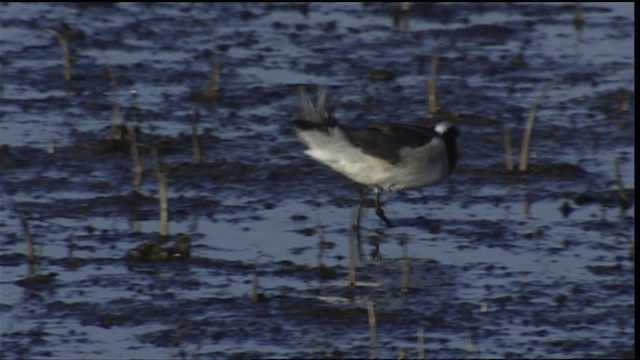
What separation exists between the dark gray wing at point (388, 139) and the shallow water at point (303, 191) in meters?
0.46

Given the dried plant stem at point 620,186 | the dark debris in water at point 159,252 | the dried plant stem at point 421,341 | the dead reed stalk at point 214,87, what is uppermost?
the dead reed stalk at point 214,87

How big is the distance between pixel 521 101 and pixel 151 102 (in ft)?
9.14

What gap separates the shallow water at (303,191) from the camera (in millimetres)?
8234

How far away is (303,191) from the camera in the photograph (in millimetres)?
10961

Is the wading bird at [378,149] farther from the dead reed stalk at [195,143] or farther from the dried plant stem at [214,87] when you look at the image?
the dried plant stem at [214,87]

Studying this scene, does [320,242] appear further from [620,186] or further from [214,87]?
[214,87]

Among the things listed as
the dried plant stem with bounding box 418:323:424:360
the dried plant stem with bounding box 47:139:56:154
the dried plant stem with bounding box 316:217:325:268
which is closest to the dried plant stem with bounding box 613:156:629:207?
the dried plant stem with bounding box 316:217:325:268

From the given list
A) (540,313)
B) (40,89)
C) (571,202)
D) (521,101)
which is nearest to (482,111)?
(521,101)

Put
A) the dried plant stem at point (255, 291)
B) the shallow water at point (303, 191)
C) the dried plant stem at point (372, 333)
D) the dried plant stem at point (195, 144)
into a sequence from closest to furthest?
the dried plant stem at point (372, 333), the shallow water at point (303, 191), the dried plant stem at point (255, 291), the dried plant stem at point (195, 144)

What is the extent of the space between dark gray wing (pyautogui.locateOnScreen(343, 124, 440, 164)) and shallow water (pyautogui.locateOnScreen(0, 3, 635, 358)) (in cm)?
46

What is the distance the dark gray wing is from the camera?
10.1 metres

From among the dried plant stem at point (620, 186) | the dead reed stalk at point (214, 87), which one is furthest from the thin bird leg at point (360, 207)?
the dead reed stalk at point (214, 87)

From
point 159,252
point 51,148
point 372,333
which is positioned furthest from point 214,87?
point 372,333

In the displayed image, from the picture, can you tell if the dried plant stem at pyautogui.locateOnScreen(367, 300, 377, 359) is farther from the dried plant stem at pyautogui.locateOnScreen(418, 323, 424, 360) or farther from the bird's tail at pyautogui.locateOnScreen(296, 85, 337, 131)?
the bird's tail at pyautogui.locateOnScreen(296, 85, 337, 131)
